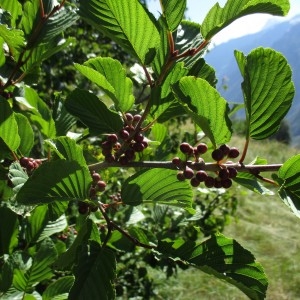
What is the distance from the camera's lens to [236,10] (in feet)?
2.14

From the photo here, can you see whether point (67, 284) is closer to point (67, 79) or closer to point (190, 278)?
point (67, 79)

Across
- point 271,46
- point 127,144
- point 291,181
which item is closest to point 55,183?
point 127,144

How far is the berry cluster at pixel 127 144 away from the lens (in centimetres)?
80

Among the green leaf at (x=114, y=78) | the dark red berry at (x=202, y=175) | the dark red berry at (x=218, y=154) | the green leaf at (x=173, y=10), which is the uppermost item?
the green leaf at (x=173, y=10)

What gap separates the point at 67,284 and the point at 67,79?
2079 millimetres

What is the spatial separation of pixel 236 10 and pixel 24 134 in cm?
56

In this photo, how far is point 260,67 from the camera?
69cm

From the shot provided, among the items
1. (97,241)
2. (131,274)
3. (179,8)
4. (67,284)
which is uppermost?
(179,8)

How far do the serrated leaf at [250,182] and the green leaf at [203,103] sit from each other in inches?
4.1

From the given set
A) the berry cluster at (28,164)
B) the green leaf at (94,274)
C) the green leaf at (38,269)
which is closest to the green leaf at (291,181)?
the green leaf at (94,274)

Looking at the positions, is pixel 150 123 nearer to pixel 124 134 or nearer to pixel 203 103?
pixel 124 134

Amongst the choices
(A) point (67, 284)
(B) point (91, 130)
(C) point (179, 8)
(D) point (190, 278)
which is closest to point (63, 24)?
(B) point (91, 130)

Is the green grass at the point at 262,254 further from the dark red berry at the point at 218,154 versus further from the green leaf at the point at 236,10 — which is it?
the green leaf at the point at 236,10

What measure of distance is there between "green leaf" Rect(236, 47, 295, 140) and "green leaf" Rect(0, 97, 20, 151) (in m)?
0.44
